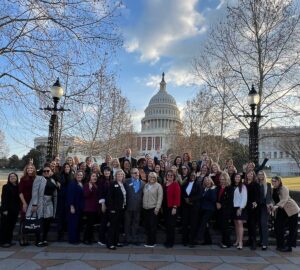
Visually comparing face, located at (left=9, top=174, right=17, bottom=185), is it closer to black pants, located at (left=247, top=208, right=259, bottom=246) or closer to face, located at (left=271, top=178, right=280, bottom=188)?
black pants, located at (left=247, top=208, right=259, bottom=246)

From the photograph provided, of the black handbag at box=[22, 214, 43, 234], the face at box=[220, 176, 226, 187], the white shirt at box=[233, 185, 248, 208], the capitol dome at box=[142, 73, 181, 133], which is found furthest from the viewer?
the capitol dome at box=[142, 73, 181, 133]

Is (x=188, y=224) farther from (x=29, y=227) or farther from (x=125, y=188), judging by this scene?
(x=29, y=227)

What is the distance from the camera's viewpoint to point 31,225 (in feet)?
30.2

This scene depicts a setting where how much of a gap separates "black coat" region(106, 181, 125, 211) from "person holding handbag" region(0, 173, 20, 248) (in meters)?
2.51

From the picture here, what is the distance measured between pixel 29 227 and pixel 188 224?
14.5 feet

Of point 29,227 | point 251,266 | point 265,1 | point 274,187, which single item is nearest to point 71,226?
point 29,227

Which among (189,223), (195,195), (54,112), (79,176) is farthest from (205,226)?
(54,112)

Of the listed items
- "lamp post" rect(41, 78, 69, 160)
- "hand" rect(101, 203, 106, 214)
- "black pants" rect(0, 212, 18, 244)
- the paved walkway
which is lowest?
the paved walkway

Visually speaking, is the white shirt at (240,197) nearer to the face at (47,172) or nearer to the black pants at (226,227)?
the black pants at (226,227)

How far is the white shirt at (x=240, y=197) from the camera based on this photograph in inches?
392

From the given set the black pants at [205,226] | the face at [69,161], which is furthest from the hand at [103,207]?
the black pants at [205,226]

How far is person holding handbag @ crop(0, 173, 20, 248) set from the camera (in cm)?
946

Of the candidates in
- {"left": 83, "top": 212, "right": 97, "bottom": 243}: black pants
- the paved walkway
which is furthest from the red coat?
{"left": 83, "top": 212, "right": 97, "bottom": 243}: black pants

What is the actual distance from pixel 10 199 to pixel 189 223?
5.08m
